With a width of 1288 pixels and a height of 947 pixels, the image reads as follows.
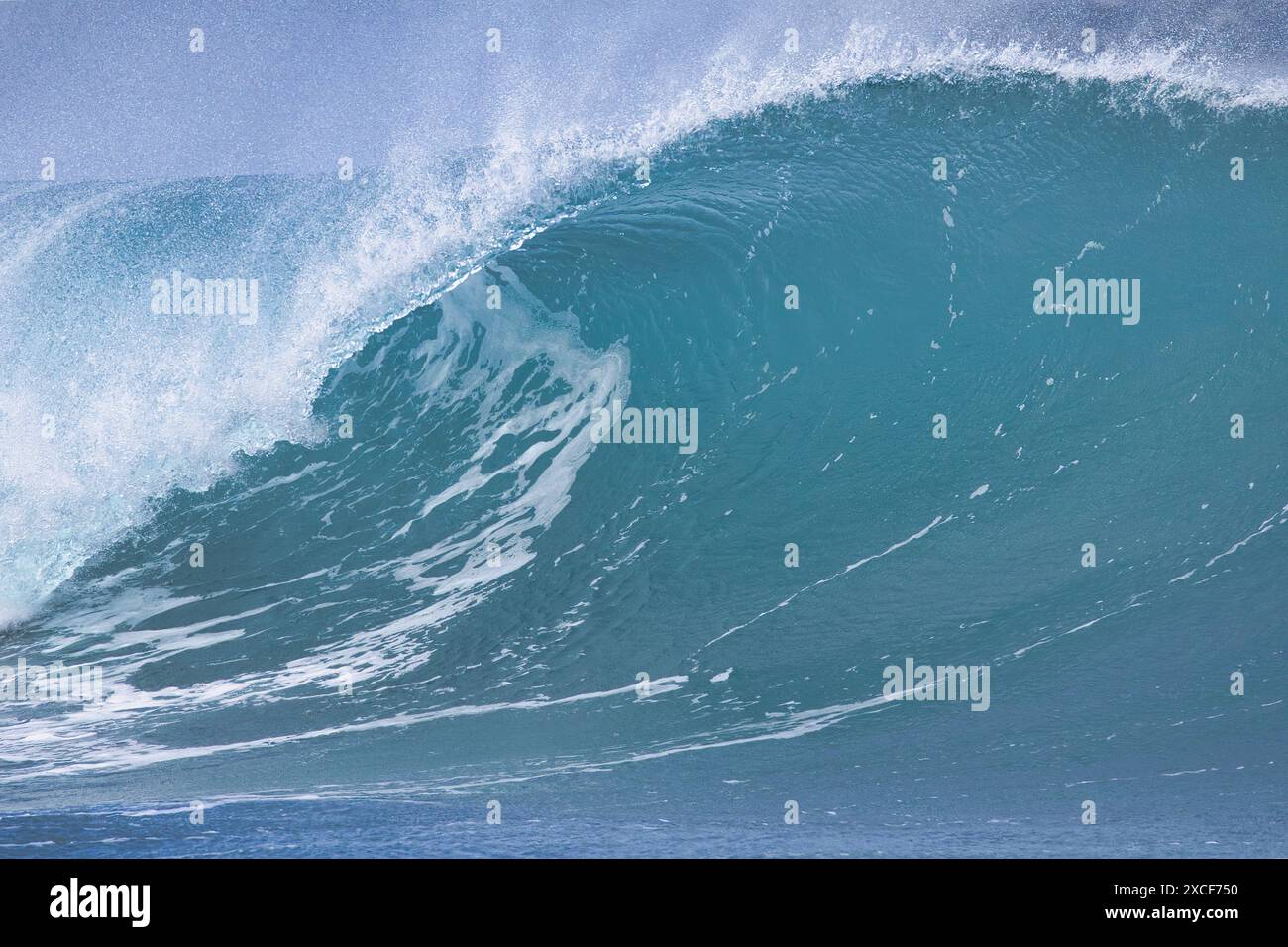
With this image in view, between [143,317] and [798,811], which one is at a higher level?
[143,317]

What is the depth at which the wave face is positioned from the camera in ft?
13.3

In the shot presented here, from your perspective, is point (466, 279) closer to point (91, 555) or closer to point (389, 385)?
point (389, 385)

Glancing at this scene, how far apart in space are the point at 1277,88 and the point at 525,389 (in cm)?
534

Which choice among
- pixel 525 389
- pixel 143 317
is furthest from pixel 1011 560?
pixel 143 317

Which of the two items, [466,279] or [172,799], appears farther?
[466,279]

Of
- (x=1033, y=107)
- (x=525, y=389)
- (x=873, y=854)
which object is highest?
(x=1033, y=107)

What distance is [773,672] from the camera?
4.55 m

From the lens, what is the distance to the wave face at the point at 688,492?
13.3 ft

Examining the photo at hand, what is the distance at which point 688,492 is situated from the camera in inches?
211

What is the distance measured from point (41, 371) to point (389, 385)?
231 centimetres

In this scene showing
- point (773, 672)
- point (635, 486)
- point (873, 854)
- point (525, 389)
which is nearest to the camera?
point (873, 854)

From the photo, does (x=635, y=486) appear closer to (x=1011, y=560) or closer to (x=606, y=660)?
(x=606, y=660)

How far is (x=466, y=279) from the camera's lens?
20.9 feet

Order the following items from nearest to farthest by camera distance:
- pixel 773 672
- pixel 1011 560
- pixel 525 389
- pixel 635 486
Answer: pixel 773 672, pixel 1011 560, pixel 635 486, pixel 525 389
